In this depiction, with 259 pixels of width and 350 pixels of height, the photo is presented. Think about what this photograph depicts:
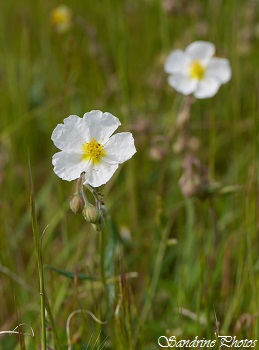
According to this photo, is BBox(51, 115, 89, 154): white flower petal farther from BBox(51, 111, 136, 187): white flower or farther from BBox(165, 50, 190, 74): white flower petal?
BBox(165, 50, 190, 74): white flower petal

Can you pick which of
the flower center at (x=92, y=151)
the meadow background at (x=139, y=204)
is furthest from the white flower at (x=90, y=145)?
the meadow background at (x=139, y=204)

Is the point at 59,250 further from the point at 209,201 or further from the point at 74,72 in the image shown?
the point at 74,72

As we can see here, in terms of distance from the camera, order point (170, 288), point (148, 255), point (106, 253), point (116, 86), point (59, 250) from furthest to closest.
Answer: point (116, 86)
point (59, 250)
point (148, 255)
point (170, 288)
point (106, 253)

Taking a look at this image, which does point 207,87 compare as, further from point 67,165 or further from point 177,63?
point 67,165

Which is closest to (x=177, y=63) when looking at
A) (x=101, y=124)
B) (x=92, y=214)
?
(x=101, y=124)

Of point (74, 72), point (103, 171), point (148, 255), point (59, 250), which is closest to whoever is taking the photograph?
point (103, 171)

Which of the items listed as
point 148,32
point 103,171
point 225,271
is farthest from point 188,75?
point 148,32
